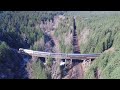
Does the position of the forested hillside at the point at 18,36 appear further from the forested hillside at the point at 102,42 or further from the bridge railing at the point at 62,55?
the forested hillside at the point at 102,42

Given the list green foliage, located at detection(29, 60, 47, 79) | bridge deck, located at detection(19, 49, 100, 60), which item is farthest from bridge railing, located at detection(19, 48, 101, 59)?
green foliage, located at detection(29, 60, 47, 79)

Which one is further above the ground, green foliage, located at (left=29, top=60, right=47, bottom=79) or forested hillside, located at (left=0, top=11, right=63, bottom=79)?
forested hillside, located at (left=0, top=11, right=63, bottom=79)

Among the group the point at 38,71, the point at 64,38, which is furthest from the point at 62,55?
the point at 38,71

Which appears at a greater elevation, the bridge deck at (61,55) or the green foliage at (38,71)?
the bridge deck at (61,55)

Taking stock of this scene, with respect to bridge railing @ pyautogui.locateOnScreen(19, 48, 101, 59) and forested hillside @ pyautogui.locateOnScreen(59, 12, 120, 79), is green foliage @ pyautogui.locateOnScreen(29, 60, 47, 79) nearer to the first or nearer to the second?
bridge railing @ pyautogui.locateOnScreen(19, 48, 101, 59)

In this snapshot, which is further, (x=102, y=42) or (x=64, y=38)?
(x=64, y=38)

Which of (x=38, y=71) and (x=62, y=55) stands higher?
(x=62, y=55)

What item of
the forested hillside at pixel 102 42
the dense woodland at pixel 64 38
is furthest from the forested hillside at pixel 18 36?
the forested hillside at pixel 102 42

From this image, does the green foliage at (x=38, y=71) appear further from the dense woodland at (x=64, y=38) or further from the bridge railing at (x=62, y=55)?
the bridge railing at (x=62, y=55)

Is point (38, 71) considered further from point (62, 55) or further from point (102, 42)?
point (102, 42)
